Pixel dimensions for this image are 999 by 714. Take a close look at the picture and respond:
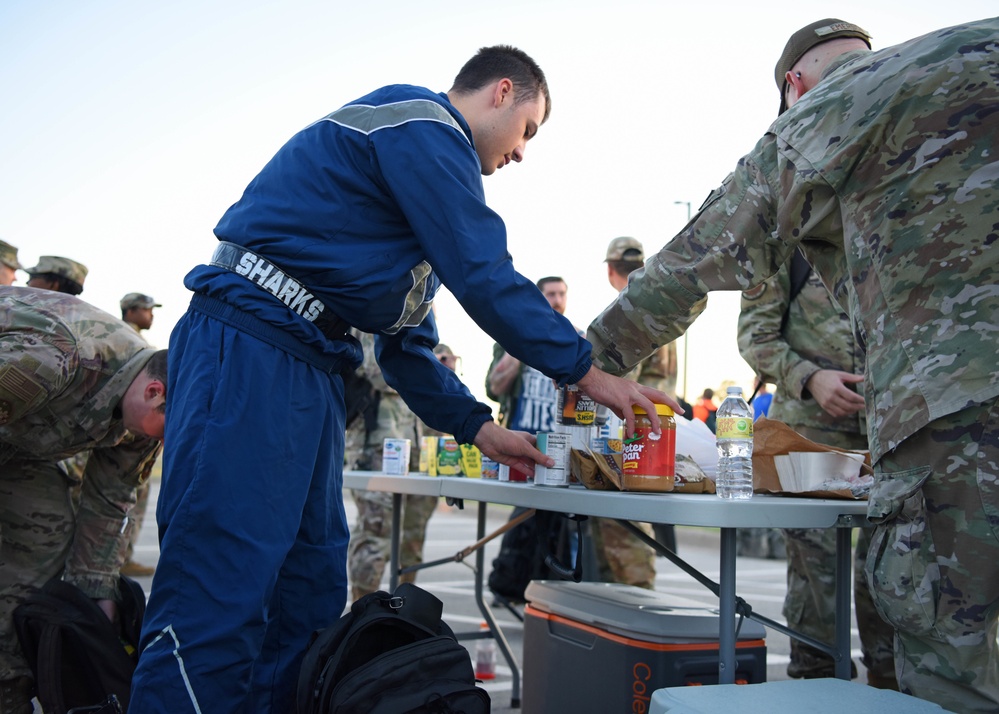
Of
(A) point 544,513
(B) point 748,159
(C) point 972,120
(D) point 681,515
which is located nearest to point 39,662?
(A) point 544,513

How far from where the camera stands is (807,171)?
186cm

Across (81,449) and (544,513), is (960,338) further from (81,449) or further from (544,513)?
(81,449)

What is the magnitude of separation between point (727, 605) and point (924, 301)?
80cm

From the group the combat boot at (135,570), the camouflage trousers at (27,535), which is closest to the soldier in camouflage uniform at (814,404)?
the camouflage trousers at (27,535)

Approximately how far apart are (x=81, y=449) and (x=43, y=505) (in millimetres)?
345

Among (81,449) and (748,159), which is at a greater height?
(748,159)

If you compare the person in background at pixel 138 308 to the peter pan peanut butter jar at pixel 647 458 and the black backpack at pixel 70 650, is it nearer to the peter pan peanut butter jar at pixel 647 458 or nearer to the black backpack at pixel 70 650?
the black backpack at pixel 70 650

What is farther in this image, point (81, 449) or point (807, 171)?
point (81, 449)

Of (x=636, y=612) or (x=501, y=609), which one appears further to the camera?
(x=501, y=609)

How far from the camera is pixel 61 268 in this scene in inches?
206

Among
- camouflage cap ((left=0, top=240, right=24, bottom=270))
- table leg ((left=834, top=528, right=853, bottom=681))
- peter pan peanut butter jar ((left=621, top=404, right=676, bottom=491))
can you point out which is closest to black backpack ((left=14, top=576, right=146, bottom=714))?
peter pan peanut butter jar ((left=621, top=404, right=676, bottom=491))

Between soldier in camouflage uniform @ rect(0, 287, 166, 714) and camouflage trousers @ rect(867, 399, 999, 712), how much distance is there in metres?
2.20

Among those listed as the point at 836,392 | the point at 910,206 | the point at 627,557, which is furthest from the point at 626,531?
the point at 910,206

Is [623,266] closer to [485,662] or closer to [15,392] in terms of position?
[485,662]
